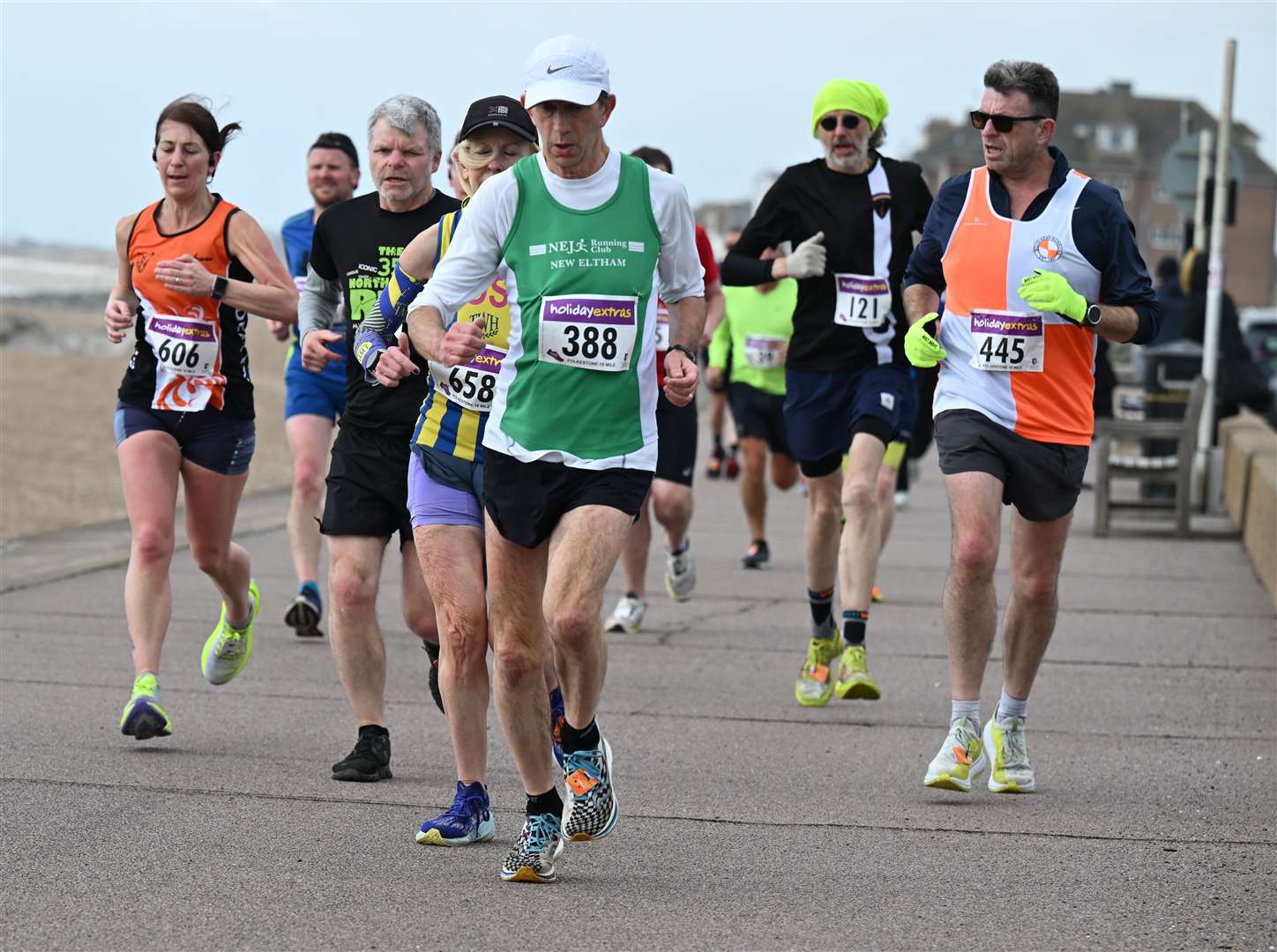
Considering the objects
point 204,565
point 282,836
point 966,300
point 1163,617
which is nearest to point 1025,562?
point 966,300

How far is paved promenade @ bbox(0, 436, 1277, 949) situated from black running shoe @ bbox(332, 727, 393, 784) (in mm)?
56

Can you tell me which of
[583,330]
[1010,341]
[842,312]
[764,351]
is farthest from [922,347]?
[764,351]

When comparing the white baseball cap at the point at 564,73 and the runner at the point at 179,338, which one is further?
the runner at the point at 179,338

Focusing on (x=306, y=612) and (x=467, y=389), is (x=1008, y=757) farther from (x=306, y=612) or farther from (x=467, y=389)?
(x=306, y=612)

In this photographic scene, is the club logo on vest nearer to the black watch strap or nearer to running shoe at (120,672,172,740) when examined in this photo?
the black watch strap

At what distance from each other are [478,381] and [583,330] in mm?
584

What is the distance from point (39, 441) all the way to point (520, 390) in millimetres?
16589

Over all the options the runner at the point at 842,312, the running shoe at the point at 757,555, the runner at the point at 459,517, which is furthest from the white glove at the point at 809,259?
the running shoe at the point at 757,555

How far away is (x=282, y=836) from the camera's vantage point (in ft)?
18.6

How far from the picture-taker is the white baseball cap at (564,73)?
504 centimetres

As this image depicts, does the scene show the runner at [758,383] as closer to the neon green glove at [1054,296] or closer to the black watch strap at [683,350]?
the neon green glove at [1054,296]

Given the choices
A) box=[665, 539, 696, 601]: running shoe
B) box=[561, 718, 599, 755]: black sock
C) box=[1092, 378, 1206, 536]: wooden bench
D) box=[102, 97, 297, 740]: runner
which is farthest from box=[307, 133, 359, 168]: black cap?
box=[1092, 378, 1206, 536]: wooden bench

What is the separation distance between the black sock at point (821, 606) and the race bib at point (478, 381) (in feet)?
9.96

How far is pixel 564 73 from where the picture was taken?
5055 millimetres
